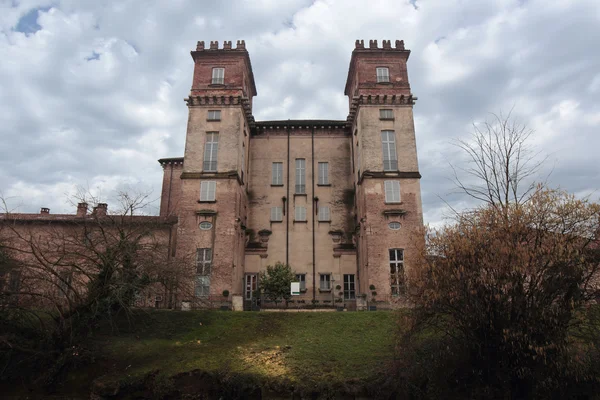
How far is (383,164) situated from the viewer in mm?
30078

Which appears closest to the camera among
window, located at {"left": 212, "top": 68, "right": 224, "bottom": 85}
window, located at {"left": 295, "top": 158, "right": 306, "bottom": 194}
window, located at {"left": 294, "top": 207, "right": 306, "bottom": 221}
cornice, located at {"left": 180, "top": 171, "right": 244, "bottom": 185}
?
cornice, located at {"left": 180, "top": 171, "right": 244, "bottom": 185}

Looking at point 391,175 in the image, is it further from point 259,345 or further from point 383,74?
point 259,345

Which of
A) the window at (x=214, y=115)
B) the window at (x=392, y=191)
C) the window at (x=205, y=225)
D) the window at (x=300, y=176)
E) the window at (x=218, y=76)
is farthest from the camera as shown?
the window at (x=300, y=176)

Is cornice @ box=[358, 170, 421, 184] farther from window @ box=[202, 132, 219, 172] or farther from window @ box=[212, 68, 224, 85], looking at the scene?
window @ box=[212, 68, 224, 85]

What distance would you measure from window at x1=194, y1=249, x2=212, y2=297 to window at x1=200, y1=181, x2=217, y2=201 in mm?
3822

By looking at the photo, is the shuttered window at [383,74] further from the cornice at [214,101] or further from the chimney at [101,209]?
the chimney at [101,209]

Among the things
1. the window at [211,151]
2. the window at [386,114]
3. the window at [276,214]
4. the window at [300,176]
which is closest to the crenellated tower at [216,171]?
the window at [211,151]

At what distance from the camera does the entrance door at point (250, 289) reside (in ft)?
98.8

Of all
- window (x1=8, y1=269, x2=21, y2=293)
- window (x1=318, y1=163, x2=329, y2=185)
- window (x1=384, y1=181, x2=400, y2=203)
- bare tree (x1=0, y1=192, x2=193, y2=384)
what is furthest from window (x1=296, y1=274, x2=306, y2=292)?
window (x1=8, y1=269, x2=21, y2=293)

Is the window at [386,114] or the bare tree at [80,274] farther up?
the window at [386,114]

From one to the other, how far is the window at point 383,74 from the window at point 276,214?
13.0 meters

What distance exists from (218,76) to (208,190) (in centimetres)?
944

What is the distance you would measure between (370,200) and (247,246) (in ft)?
34.8

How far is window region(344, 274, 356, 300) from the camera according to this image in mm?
31625
